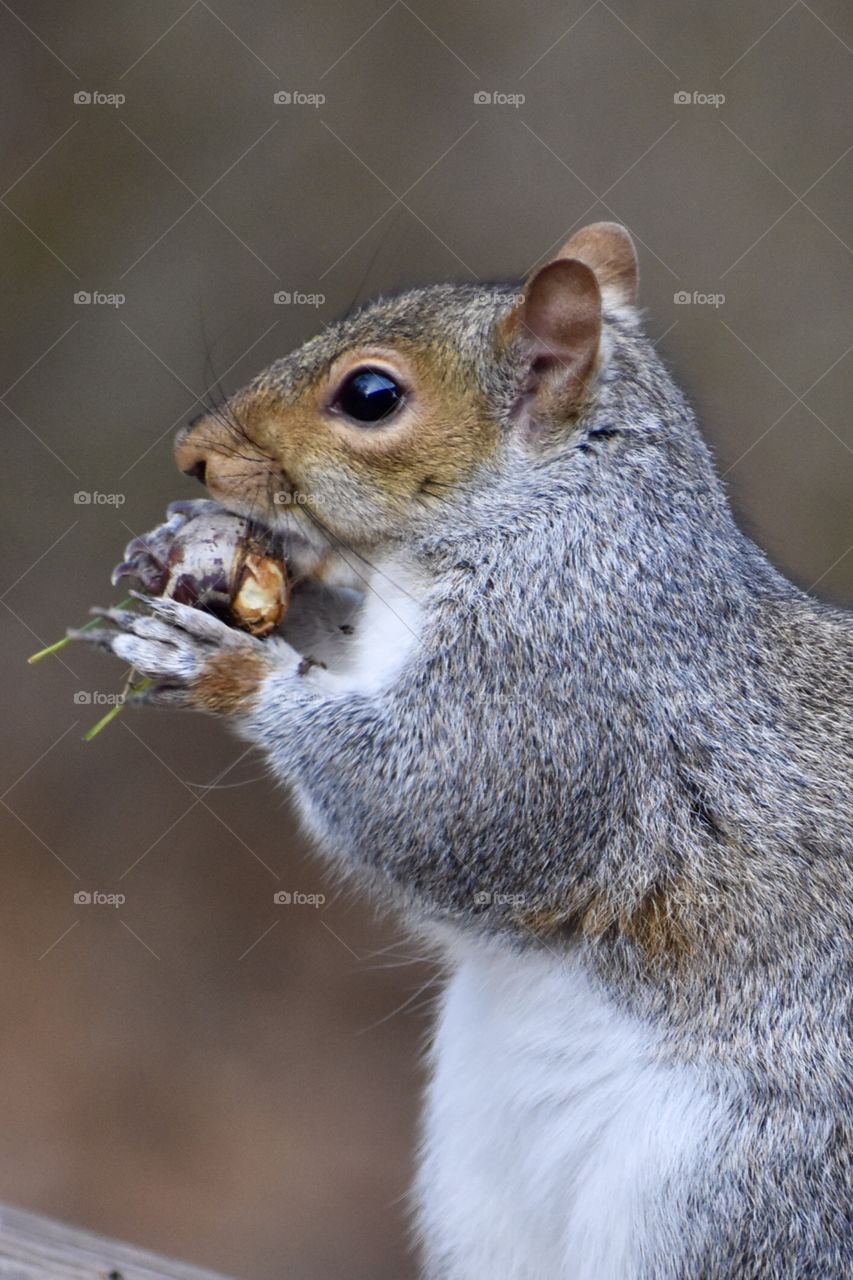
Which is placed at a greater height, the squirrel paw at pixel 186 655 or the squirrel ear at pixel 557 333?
Result: the squirrel ear at pixel 557 333

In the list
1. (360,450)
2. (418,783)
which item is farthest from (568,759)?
(360,450)

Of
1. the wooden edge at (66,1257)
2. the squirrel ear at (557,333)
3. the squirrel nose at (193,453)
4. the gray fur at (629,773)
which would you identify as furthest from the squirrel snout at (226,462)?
the wooden edge at (66,1257)

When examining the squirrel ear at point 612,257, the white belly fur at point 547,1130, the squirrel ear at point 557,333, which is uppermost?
the squirrel ear at point 612,257


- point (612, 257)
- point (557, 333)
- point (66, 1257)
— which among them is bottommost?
point (66, 1257)

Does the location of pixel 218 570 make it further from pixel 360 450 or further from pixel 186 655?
pixel 360 450

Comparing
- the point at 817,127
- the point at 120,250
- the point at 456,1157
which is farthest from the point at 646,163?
the point at 456,1157

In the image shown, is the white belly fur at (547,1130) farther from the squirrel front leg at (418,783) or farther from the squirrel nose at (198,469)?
the squirrel nose at (198,469)
